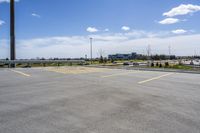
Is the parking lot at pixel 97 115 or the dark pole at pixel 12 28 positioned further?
the dark pole at pixel 12 28

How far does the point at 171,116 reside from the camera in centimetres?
507

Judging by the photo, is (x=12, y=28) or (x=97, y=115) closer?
(x=97, y=115)

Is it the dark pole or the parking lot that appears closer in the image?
the parking lot

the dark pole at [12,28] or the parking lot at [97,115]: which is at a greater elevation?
the dark pole at [12,28]

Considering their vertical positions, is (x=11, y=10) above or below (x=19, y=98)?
above

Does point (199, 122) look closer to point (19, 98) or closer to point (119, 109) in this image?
point (119, 109)

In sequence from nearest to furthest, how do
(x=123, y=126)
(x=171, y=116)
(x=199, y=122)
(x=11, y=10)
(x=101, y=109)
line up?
(x=123, y=126)
(x=199, y=122)
(x=171, y=116)
(x=101, y=109)
(x=11, y=10)

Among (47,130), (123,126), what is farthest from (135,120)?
(47,130)

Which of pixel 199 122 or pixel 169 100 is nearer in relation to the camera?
pixel 199 122

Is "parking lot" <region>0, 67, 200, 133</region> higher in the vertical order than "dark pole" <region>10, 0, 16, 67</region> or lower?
lower

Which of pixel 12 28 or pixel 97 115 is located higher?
pixel 12 28

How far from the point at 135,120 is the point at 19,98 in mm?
4222

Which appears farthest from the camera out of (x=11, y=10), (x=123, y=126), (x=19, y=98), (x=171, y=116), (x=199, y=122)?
(x=11, y=10)

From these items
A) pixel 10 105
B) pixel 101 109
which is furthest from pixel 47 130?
pixel 10 105
